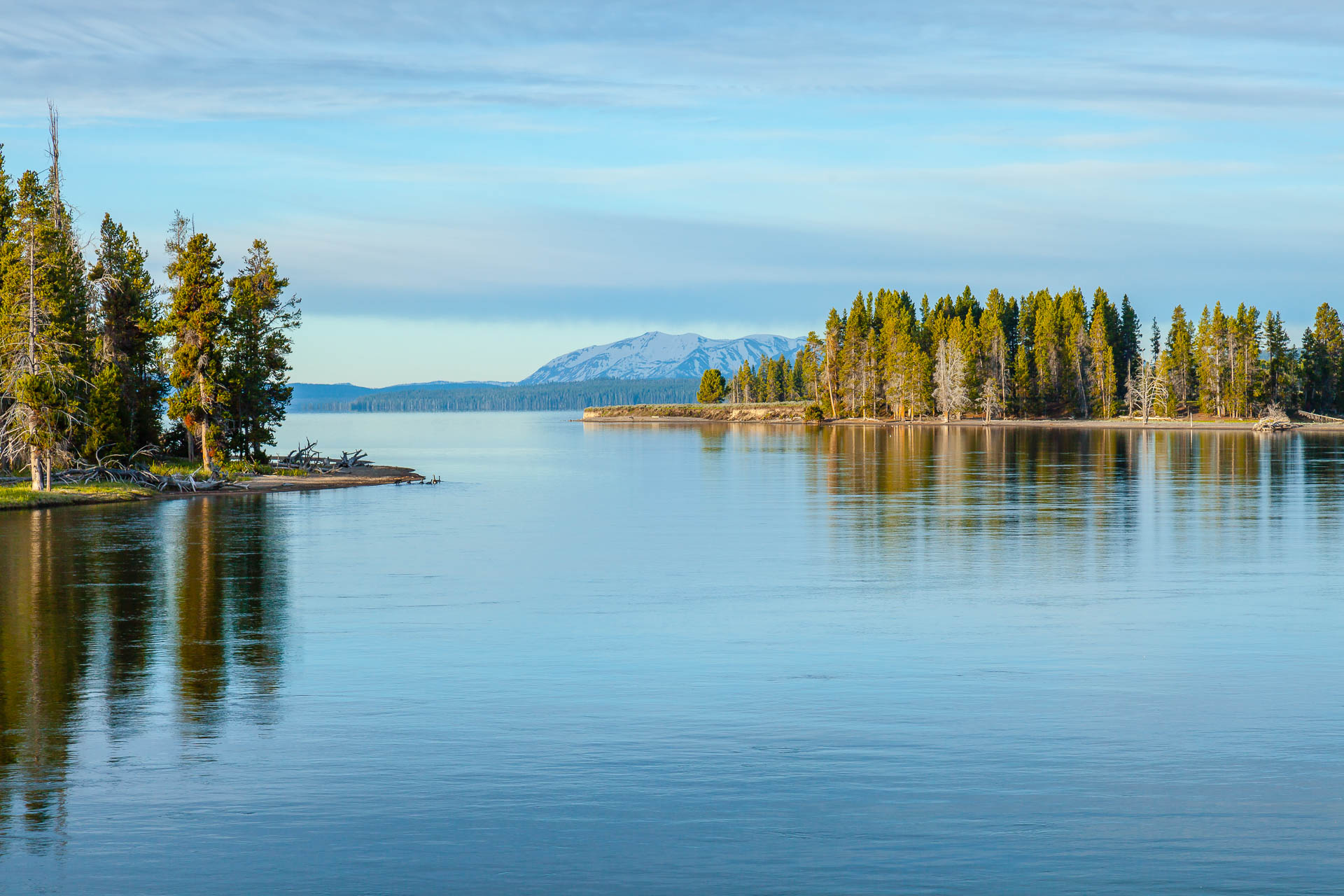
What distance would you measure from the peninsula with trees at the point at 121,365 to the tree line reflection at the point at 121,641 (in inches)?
679

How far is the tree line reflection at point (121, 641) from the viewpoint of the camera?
15203 millimetres

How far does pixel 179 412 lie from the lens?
227 ft

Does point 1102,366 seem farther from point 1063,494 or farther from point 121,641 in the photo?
point 121,641

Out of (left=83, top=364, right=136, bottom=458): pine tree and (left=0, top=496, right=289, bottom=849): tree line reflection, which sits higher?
(left=83, top=364, right=136, bottom=458): pine tree

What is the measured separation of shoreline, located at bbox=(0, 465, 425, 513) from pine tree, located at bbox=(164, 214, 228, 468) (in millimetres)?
4473

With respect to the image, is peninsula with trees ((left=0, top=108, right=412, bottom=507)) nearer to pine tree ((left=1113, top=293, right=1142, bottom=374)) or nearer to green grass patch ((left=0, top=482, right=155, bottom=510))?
green grass patch ((left=0, top=482, right=155, bottom=510))

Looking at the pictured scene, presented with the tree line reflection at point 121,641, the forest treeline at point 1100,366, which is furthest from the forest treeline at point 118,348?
the forest treeline at point 1100,366

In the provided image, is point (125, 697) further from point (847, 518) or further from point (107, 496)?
point (107, 496)

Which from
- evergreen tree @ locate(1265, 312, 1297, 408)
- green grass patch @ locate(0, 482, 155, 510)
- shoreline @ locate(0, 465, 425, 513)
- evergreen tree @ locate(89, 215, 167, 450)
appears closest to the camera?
green grass patch @ locate(0, 482, 155, 510)

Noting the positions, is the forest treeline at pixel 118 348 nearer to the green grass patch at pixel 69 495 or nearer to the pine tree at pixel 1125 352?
the green grass patch at pixel 69 495

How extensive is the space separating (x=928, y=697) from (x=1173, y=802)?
195 inches

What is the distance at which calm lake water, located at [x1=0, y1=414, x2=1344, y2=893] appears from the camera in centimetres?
1135

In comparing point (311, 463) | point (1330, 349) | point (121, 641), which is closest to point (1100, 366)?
point (1330, 349)

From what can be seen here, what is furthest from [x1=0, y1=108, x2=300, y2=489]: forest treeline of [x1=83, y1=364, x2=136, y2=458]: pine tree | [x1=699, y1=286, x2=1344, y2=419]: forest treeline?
[x1=699, y1=286, x2=1344, y2=419]: forest treeline
